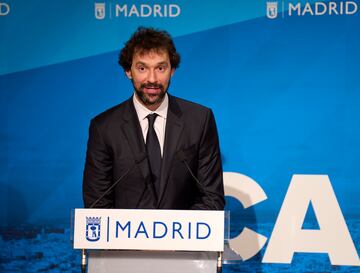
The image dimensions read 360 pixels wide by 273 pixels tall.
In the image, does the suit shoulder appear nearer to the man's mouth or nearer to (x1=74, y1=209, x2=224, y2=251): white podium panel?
the man's mouth

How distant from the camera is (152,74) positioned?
3.02 meters

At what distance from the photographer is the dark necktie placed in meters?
3.00

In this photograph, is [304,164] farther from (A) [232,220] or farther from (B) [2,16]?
(B) [2,16]

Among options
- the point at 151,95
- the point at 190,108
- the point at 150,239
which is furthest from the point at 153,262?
the point at 190,108

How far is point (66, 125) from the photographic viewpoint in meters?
4.28

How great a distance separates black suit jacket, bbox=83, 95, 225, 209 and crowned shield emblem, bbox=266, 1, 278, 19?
4.02ft

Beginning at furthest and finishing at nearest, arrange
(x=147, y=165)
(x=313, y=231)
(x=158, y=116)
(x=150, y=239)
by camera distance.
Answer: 1. (x=313, y=231)
2. (x=158, y=116)
3. (x=147, y=165)
4. (x=150, y=239)

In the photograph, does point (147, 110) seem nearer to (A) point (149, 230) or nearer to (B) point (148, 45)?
(B) point (148, 45)

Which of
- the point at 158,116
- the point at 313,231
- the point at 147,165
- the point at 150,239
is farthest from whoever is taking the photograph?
the point at 313,231

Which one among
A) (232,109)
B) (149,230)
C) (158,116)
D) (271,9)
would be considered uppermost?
(271,9)

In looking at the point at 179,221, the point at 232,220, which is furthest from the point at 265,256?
the point at 179,221

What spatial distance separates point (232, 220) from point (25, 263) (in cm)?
135

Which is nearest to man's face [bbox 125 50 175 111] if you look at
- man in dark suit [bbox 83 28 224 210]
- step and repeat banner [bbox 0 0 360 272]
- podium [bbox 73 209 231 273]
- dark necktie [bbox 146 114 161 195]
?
man in dark suit [bbox 83 28 224 210]

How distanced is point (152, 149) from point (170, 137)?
0.32 feet
